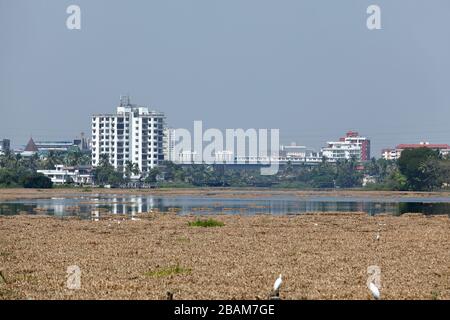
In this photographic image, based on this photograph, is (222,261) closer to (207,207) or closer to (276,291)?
(276,291)

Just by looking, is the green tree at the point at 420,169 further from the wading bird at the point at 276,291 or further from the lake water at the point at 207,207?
the wading bird at the point at 276,291

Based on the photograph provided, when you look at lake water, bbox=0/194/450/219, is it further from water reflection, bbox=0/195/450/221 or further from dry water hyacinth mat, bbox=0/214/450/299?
dry water hyacinth mat, bbox=0/214/450/299

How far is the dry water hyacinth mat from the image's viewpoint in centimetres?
2144

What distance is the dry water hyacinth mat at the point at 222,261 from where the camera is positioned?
70.3ft

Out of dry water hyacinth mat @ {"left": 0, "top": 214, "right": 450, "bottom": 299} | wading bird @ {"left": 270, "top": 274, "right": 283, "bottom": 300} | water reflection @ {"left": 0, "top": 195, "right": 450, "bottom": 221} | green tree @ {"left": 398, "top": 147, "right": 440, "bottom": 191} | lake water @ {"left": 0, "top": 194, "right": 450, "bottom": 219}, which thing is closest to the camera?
wading bird @ {"left": 270, "top": 274, "right": 283, "bottom": 300}

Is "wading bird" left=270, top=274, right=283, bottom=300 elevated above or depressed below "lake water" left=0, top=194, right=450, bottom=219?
above

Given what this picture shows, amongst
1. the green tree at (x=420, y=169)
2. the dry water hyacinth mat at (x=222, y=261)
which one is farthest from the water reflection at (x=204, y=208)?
the green tree at (x=420, y=169)

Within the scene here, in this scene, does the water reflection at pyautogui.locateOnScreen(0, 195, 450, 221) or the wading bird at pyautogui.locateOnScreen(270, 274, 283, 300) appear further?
the water reflection at pyautogui.locateOnScreen(0, 195, 450, 221)

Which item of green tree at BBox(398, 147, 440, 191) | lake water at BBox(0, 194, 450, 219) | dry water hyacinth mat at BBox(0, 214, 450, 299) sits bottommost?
lake water at BBox(0, 194, 450, 219)

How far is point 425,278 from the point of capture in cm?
2392

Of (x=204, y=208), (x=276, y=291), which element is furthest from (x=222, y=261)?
(x=204, y=208)

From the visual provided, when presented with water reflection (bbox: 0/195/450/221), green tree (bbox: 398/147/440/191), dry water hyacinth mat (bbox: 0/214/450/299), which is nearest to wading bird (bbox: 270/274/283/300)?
dry water hyacinth mat (bbox: 0/214/450/299)
